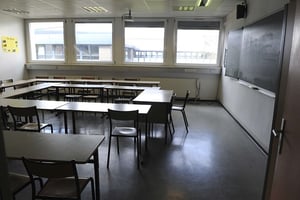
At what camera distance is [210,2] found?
506 centimetres

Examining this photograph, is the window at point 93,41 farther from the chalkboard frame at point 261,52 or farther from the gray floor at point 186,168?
the chalkboard frame at point 261,52

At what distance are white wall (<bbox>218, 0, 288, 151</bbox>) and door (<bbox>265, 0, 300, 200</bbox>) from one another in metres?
1.83

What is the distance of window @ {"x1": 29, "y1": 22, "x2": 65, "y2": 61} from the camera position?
792cm

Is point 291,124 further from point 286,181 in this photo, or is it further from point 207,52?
point 207,52

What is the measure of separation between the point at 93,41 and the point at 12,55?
2719mm

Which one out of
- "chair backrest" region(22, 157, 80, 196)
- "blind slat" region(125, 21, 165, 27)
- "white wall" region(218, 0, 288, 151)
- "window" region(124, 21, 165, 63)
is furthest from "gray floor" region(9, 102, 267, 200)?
"blind slat" region(125, 21, 165, 27)

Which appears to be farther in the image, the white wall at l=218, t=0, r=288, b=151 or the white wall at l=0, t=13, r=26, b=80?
the white wall at l=0, t=13, r=26, b=80

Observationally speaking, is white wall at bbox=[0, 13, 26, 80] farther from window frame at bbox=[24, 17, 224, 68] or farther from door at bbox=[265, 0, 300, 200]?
door at bbox=[265, 0, 300, 200]


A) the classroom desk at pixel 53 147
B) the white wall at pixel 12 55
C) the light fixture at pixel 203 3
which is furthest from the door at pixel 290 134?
the white wall at pixel 12 55

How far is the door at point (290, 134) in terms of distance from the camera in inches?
53.7

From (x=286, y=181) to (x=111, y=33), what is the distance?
7.20m

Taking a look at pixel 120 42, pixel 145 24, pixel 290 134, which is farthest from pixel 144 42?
pixel 290 134

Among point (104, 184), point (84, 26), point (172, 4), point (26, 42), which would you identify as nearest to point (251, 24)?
point (172, 4)

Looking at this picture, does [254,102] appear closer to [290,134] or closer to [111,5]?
[290,134]
